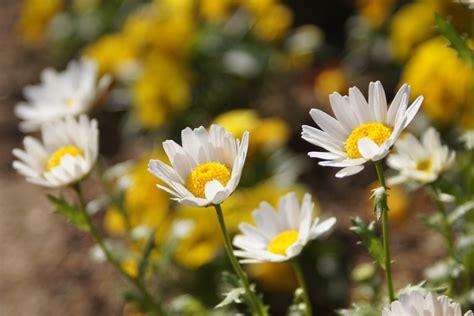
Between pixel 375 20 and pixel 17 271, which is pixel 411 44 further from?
pixel 17 271

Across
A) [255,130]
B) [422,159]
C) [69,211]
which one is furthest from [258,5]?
[69,211]

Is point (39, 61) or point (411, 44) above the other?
point (39, 61)

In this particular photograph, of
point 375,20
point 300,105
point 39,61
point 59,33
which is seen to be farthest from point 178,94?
point 39,61

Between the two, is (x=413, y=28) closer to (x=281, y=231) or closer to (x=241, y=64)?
(x=241, y=64)

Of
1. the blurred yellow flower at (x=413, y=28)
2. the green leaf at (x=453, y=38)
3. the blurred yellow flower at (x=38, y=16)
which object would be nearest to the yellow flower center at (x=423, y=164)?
the green leaf at (x=453, y=38)

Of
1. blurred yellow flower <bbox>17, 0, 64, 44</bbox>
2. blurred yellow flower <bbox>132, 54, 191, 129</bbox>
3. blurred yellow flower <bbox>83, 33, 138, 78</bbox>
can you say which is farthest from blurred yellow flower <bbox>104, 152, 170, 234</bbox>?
blurred yellow flower <bbox>17, 0, 64, 44</bbox>

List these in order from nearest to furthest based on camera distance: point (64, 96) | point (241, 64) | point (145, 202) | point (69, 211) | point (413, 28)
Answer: point (69, 211) < point (64, 96) < point (145, 202) < point (413, 28) < point (241, 64)

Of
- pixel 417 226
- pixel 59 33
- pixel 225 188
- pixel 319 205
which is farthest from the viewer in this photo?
pixel 59 33
